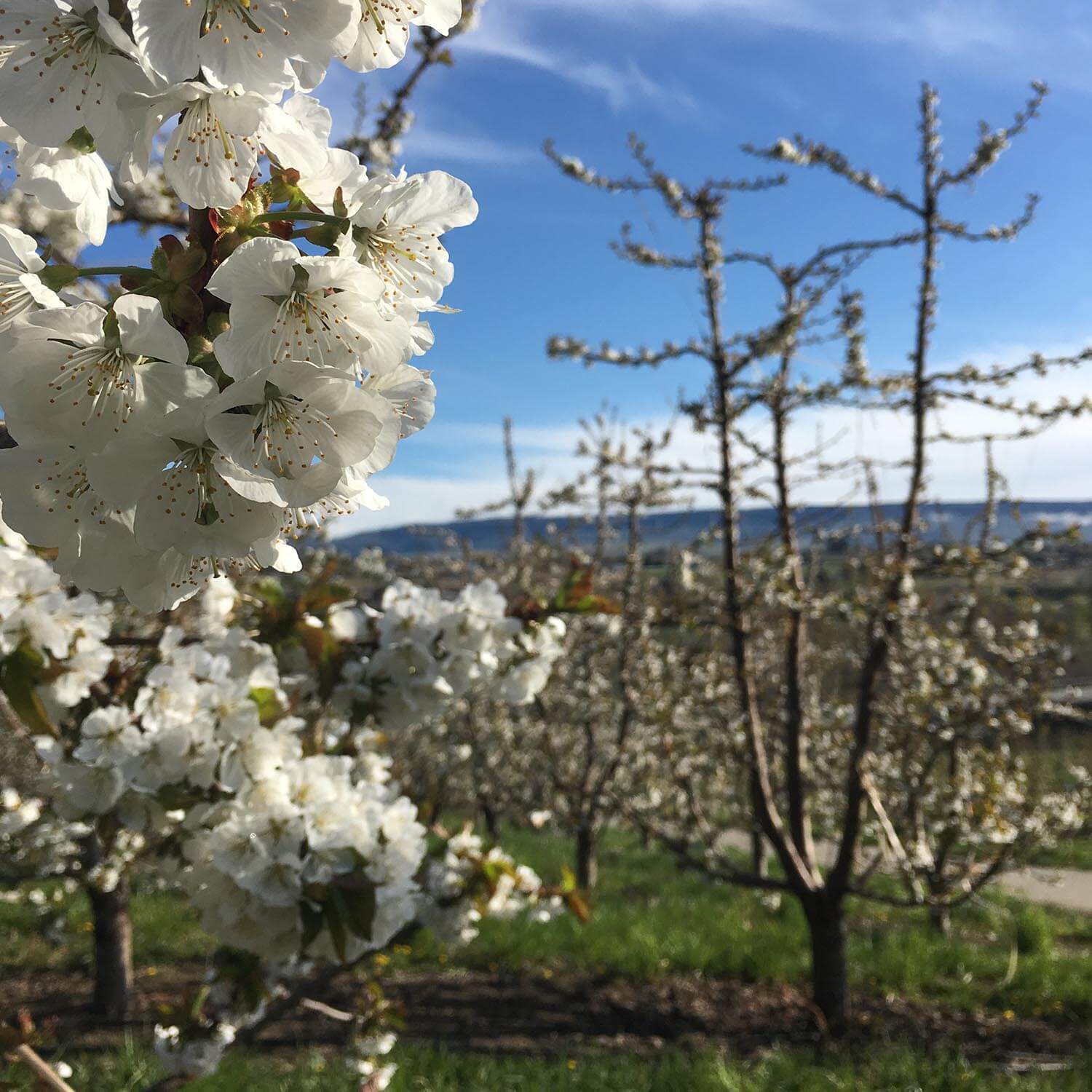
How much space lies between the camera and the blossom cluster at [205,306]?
24.0 inches

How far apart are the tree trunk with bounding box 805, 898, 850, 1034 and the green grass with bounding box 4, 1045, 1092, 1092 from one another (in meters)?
0.53

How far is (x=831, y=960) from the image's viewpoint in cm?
427

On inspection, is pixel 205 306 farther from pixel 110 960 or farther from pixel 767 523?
pixel 110 960

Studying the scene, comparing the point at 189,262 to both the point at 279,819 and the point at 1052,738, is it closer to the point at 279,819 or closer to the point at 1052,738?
the point at 279,819

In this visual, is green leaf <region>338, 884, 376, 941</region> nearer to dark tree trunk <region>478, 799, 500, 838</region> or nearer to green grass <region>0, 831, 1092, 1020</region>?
green grass <region>0, 831, 1092, 1020</region>

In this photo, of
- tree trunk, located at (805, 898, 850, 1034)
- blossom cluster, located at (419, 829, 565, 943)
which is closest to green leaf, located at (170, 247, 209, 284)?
blossom cluster, located at (419, 829, 565, 943)

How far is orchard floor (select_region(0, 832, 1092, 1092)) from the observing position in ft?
11.4

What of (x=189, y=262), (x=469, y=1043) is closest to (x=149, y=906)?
(x=469, y=1043)

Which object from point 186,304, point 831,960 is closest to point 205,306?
point 186,304

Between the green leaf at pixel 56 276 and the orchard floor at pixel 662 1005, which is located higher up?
the green leaf at pixel 56 276

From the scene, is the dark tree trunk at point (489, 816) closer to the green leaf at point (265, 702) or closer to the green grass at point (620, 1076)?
the green grass at point (620, 1076)

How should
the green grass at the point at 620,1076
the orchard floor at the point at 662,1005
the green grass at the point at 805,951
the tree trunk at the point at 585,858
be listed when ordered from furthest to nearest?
the tree trunk at the point at 585,858 < the green grass at the point at 805,951 < the orchard floor at the point at 662,1005 < the green grass at the point at 620,1076

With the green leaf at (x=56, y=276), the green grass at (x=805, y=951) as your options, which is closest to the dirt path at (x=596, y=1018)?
the green grass at (x=805, y=951)

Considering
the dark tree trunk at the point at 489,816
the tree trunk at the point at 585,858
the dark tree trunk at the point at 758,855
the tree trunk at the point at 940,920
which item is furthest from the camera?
the dark tree trunk at the point at 489,816
